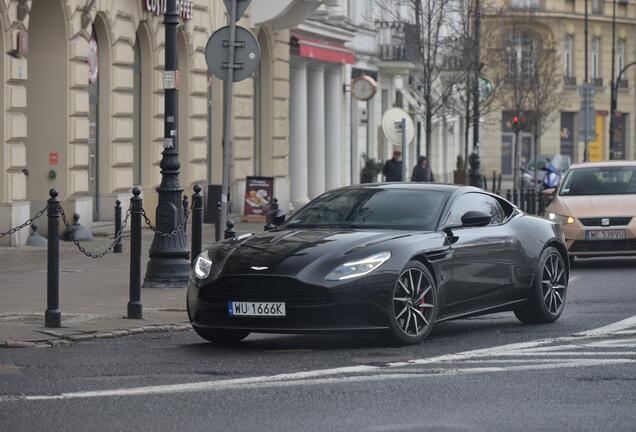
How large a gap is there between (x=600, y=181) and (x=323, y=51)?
775 inches

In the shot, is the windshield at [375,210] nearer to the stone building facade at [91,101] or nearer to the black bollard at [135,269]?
the black bollard at [135,269]

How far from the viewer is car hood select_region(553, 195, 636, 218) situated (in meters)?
22.5

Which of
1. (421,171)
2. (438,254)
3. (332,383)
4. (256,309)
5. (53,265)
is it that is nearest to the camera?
(332,383)

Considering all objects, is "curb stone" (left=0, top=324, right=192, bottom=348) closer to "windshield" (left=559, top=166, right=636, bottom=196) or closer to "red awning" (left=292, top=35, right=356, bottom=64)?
"windshield" (left=559, top=166, right=636, bottom=196)

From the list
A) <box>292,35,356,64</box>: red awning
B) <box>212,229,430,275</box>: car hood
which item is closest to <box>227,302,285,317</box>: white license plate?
<box>212,229,430,275</box>: car hood

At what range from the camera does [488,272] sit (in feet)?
44.7

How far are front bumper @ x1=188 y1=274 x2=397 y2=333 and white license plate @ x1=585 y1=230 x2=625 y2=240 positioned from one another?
418 inches

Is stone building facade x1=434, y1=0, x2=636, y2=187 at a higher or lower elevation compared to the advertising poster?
higher

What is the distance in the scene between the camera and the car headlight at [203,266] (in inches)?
491

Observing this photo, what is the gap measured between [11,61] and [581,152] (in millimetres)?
61565

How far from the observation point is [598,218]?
883 inches

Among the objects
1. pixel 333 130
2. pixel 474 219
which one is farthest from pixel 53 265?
pixel 333 130

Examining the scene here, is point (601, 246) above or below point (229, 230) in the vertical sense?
below

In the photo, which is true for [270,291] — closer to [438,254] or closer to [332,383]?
[438,254]
